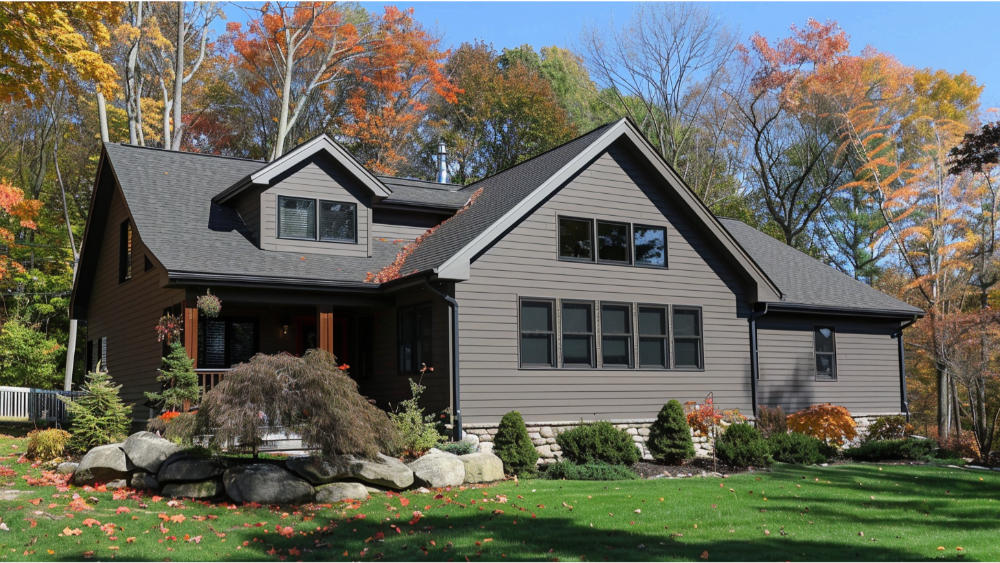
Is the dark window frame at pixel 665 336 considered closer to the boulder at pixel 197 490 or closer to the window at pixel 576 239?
the window at pixel 576 239

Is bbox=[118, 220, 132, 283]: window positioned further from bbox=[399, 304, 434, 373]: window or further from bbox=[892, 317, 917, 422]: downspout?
bbox=[892, 317, 917, 422]: downspout

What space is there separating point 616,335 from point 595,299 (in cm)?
87

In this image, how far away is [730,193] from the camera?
3791 centimetres

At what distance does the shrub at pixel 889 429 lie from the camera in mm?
18844

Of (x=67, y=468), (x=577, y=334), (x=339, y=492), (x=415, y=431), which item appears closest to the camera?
(x=339, y=492)

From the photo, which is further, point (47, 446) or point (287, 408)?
point (47, 446)

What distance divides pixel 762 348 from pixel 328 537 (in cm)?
1340

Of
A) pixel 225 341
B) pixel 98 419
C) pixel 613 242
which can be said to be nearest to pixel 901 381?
pixel 613 242

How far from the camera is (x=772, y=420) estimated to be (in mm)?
18109

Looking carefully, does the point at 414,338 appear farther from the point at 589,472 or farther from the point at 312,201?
the point at 589,472

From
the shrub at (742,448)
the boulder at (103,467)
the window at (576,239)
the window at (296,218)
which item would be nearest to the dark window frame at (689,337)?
the window at (576,239)

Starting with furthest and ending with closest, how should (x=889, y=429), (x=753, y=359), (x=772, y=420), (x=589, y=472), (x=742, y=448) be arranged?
(x=889, y=429) → (x=753, y=359) → (x=772, y=420) → (x=742, y=448) → (x=589, y=472)

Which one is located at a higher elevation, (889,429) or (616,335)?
(616,335)

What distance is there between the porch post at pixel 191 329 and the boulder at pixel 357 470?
14.7 feet
